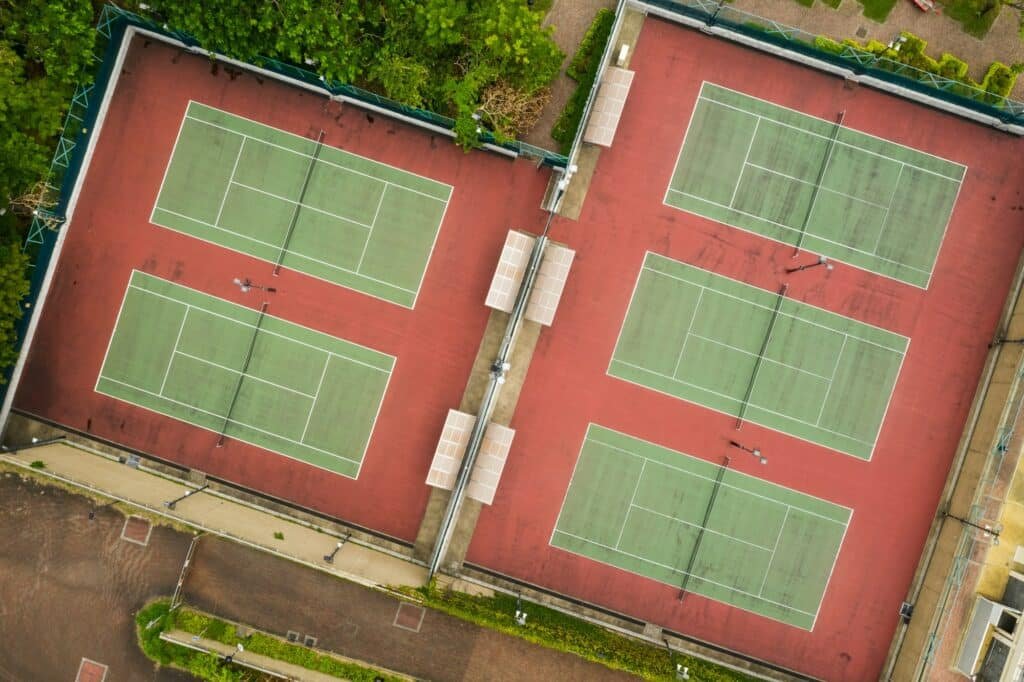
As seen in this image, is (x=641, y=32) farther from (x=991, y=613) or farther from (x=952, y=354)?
(x=991, y=613)

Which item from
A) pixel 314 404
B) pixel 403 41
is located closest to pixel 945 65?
pixel 403 41

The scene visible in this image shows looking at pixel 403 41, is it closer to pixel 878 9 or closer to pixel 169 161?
pixel 169 161

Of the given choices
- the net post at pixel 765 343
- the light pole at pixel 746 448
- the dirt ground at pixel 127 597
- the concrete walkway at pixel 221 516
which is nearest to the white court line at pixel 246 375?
the concrete walkway at pixel 221 516

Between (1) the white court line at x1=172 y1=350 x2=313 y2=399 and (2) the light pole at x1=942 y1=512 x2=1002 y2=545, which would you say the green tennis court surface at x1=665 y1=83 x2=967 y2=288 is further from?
(1) the white court line at x1=172 y1=350 x2=313 y2=399

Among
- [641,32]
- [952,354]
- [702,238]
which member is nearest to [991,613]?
[952,354]

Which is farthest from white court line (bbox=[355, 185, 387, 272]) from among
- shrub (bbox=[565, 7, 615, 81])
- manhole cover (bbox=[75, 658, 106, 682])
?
manhole cover (bbox=[75, 658, 106, 682])

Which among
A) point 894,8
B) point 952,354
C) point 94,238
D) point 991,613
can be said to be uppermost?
point 894,8

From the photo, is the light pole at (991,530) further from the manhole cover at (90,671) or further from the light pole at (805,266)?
the manhole cover at (90,671)
